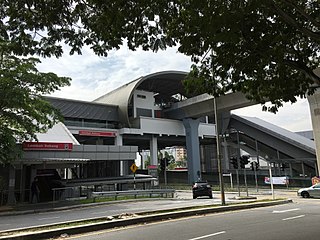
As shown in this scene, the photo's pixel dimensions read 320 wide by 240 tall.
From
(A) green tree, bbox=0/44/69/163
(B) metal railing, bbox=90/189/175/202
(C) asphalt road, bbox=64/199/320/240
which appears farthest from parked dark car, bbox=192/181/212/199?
(C) asphalt road, bbox=64/199/320/240

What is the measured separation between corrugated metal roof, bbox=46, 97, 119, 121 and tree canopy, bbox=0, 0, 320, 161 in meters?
32.7

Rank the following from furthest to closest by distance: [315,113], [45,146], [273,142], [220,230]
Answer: [273,142]
[315,113]
[45,146]
[220,230]

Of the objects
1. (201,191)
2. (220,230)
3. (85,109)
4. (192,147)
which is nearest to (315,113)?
(201,191)

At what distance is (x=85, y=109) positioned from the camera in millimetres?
43656

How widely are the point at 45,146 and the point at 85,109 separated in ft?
68.7

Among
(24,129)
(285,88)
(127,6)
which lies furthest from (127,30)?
(24,129)

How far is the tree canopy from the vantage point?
24.3ft

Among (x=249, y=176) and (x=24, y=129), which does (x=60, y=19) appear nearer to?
(x=24, y=129)

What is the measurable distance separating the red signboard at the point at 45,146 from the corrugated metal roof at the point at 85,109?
17182 mm

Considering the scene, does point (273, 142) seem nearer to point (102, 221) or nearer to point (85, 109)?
point (85, 109)

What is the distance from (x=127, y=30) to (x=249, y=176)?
140 ft

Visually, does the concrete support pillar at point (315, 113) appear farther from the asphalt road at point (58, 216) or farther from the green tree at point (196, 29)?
the green tree at point (196, 29)

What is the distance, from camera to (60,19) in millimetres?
8047

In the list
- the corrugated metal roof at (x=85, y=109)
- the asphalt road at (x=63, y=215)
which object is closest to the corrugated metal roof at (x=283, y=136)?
the corrugated metal roof at (x=85, y=109)
